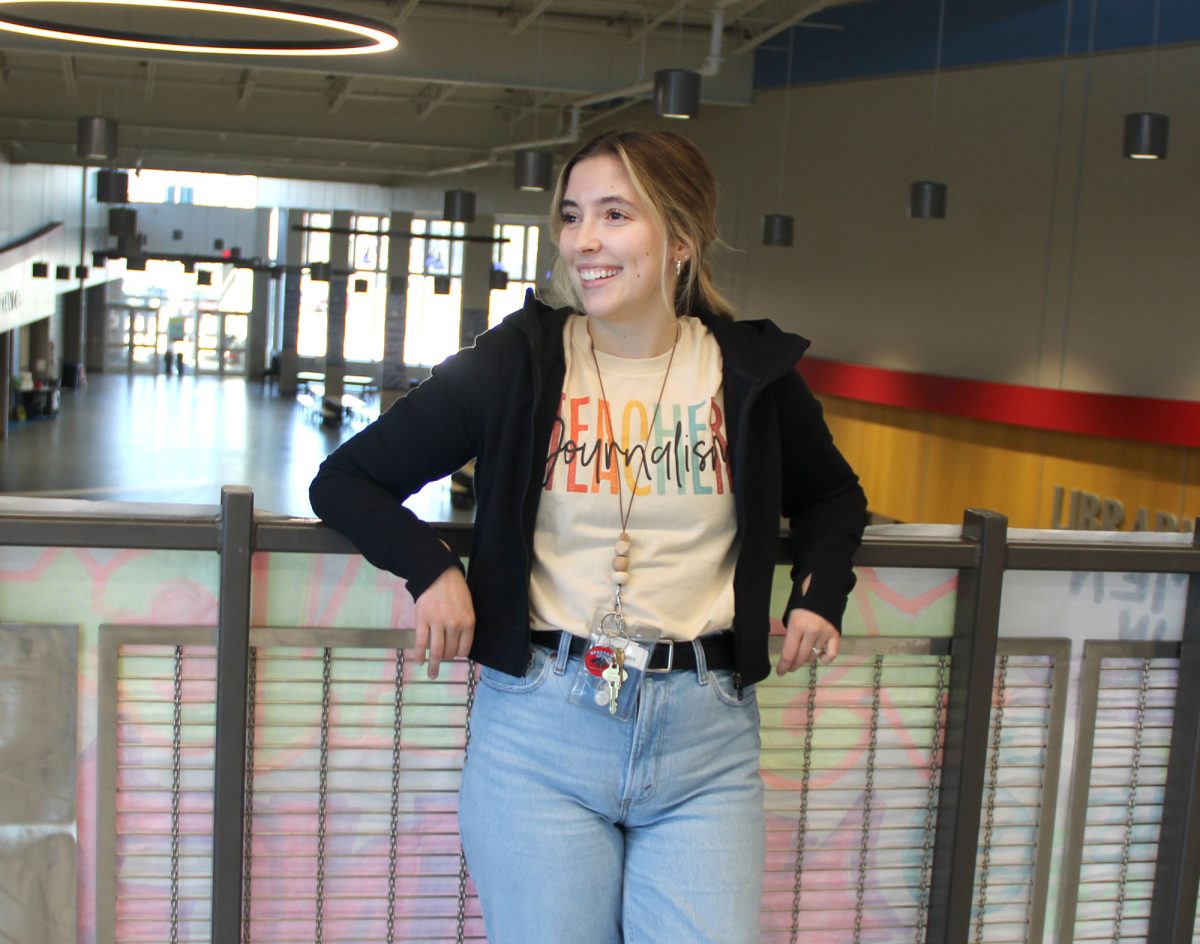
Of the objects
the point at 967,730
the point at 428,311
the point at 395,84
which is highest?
the point at 395,84

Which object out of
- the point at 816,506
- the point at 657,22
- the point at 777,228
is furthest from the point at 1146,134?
the point at 816,506

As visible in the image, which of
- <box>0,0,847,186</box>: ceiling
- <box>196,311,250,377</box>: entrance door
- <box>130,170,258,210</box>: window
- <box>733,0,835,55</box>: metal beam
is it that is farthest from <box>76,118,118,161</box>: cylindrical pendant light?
<box>196,311,250,377</box>: entrance door

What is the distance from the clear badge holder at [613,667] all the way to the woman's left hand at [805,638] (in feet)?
0.81

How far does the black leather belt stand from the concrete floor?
8.65 meters

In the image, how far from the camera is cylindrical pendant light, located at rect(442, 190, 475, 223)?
19156 millimetres

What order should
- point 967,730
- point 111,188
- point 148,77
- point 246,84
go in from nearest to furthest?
point 967,730
point 111,188
point 148,77
point 246,84

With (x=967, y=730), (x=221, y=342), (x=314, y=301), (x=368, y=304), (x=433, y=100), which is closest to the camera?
(x=967, y=730)

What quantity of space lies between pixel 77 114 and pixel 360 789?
812 inches

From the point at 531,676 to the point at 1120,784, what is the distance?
1266 millimetres

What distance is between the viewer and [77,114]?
20719 mm

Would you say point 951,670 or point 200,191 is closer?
point 951,670

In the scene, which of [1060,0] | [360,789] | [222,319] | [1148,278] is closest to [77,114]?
[1060,0]

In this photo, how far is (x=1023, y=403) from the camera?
1256 centimetres

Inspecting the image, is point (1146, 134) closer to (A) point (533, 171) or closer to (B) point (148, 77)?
(A) point (533, 171)
